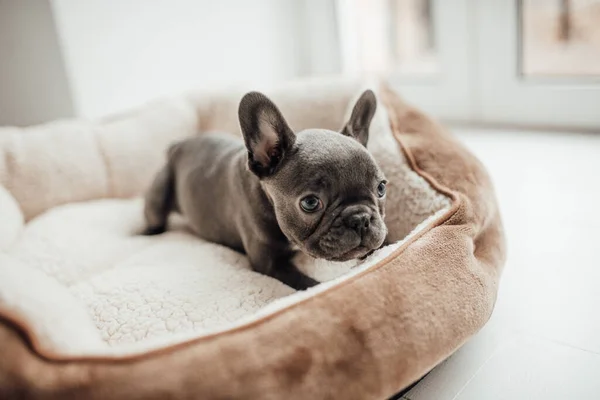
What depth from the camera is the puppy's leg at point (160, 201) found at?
2.04 meters

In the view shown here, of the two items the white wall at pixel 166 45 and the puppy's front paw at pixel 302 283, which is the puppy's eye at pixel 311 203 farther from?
the white wall at pixel 166 45

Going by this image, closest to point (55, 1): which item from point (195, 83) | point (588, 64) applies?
point (195, 83)

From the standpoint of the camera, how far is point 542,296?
5.22 ft

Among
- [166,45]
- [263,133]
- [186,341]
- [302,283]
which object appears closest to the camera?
[186,341]

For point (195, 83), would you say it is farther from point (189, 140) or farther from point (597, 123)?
point (597, 123)

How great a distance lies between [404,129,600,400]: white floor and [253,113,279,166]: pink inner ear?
2.02ft

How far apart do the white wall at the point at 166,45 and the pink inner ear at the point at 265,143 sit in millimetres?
1260

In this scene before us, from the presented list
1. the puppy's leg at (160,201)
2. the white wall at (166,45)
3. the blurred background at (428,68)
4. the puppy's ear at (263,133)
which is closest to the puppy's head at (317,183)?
the puppy's ear at (263,133)

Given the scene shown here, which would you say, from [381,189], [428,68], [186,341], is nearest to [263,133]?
[381,189]

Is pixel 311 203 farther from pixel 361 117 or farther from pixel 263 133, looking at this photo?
pixel 361 117

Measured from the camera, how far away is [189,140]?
206 centimetres

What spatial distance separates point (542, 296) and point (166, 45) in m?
2.04

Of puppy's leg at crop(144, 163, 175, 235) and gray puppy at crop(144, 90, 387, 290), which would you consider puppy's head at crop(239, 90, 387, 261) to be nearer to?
gray puppy at crop(144, 90, 387, 290)

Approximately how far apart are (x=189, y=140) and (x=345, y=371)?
1197 millimetres
